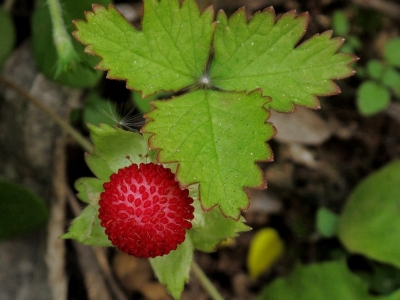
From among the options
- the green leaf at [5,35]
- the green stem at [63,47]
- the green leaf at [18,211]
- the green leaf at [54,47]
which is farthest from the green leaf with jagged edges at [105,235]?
the green leaf at [5,35]

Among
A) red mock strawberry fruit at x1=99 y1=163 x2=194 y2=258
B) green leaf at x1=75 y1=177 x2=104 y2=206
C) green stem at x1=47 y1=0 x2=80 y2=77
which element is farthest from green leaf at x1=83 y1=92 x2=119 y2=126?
red mock strawberry fruit at x1=99 y1=163 x2=194 y2=258

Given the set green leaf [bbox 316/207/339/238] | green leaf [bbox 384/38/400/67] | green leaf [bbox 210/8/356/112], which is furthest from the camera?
green leaf [bbox 384/38/400/67]

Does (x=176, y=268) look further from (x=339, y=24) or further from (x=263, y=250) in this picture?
(x=339, y=24)

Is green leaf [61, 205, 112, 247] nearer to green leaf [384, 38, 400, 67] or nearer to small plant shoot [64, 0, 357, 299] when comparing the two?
small plant shoot [64, 0, 357, 299]

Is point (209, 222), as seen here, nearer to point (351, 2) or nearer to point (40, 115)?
point (40, 115)

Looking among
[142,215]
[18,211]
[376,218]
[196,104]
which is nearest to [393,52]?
[376,218]

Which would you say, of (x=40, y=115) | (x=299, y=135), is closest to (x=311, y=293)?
(x=299, y=135)
